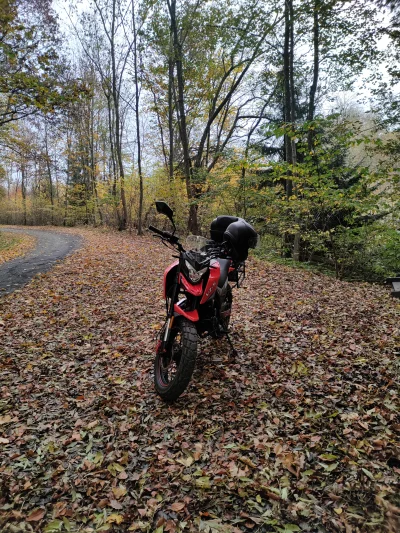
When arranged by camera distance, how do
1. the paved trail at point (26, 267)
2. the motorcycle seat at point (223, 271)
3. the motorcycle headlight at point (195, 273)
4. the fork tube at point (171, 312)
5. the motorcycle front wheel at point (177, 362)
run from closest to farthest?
the motorcycle front wheel at point (177, 362), the motorcycle headlight at point (195, 273), the fork tube at point (171, 312), the motorcycle seat at point (223, 271), the paved trail at point (26, 267)

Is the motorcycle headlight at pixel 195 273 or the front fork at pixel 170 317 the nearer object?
the motorcycle headlight at pixel 195 273

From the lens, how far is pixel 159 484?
2.21m

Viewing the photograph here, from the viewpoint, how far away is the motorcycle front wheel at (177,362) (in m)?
2.77

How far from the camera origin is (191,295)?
304cm

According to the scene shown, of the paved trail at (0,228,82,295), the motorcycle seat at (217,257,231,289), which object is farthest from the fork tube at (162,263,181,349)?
the paved trail at (0,228,82,295)

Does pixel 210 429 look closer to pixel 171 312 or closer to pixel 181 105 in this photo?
pixel 171 312

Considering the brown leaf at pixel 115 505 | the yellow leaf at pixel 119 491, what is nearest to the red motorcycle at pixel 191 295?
the yellow leaf at pixel 119 491

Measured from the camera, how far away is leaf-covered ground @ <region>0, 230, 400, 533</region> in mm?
1966

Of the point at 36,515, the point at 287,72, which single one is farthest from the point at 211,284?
the point at 287,72

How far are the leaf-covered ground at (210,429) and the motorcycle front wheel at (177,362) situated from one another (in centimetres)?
20

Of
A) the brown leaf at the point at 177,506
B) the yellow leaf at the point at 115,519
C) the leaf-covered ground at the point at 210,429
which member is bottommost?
the yellow leaf at the point at 115,519

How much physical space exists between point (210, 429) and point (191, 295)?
49.9 inches

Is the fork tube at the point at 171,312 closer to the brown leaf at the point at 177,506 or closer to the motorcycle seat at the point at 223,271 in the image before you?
the motorcycle seat at the point at 223,271

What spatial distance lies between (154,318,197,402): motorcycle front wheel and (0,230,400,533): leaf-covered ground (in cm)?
20
